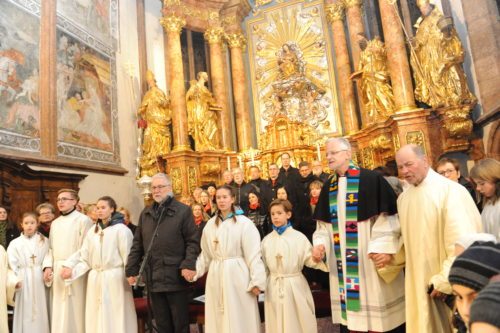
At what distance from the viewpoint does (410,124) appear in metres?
8.34

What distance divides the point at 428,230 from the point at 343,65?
9.31 meters

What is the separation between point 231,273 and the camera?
3617 millimetres

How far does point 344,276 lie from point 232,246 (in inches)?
42.7

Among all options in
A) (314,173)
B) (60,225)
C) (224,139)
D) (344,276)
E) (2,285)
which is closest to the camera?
(344,276)

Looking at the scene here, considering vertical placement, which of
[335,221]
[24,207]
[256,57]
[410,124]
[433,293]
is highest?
[256,57]

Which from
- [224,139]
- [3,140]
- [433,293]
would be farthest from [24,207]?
[433,293]

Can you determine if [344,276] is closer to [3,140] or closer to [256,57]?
[3,140]

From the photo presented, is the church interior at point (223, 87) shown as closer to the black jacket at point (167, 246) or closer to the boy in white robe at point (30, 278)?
the boy in white robe at point (30, 278)

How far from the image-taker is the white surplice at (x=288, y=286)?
11.5ft

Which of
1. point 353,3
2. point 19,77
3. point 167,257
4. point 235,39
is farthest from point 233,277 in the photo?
point 235,39

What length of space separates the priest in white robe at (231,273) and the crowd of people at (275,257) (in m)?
0.01

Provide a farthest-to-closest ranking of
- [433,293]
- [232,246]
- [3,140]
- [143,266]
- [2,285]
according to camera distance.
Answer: [3,140]
[2,285]
[232,246]
[143,266]
[433,293]

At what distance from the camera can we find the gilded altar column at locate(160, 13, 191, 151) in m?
10.9

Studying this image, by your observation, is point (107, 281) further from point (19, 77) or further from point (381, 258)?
point (19, 77)
